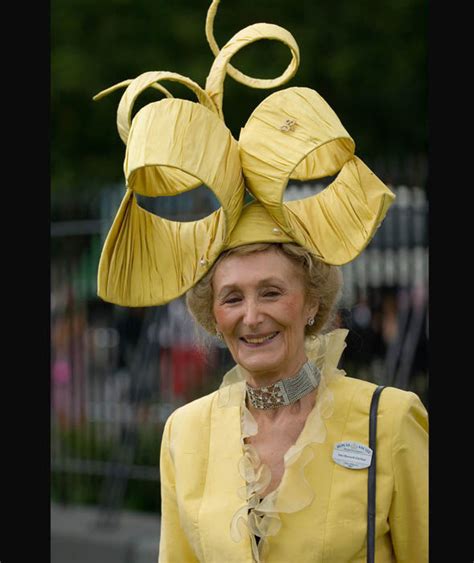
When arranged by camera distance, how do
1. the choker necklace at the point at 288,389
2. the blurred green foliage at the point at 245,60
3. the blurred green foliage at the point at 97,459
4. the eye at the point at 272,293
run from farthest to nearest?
1. the blurred green foliage at the point at 245,60
2. the blurred green foliage at the point at 97,459
3. the choker necklace at the point at 288,389
4. the eye at the point at 272,293

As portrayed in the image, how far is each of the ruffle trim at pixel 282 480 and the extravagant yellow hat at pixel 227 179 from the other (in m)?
0.41

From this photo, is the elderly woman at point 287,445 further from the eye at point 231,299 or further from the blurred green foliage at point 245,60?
the blurred green foliage at point 245,60

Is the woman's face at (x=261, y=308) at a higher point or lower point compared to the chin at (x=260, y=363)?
higher

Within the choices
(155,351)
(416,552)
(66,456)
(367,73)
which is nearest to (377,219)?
(416,552)

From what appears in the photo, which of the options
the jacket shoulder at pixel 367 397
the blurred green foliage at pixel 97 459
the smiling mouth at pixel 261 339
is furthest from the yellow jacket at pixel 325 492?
the blurred green foliage at pixel 97 459

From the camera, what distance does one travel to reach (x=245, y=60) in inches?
450

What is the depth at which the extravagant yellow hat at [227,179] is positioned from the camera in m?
3.57

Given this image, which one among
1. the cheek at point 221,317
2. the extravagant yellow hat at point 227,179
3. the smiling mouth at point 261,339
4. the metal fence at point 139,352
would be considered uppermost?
the extravagant yellow hat at point 227,179

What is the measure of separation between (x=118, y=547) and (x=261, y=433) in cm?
558

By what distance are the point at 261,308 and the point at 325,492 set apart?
0.59 meters

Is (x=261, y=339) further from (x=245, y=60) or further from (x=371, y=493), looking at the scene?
(x=245, y=60)

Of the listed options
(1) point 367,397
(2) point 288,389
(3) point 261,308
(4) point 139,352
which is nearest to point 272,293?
(3) point 261,308

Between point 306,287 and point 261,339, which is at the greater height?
point 306,287

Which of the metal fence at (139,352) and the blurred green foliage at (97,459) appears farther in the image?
the blurred green foliage at (97,459)
